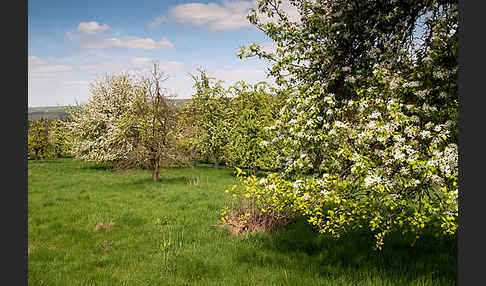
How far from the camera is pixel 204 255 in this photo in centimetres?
809

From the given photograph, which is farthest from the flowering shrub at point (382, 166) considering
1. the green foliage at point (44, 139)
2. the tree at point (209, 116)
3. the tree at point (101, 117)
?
the green foliage at point (44, 139)

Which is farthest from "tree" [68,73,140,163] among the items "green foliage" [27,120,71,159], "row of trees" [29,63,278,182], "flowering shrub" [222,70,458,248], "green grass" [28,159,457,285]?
"flowering shrub" [222,70,458,248]

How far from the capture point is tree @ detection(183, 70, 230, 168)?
33.2 metres

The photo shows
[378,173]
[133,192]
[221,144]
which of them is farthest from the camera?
[221,144]

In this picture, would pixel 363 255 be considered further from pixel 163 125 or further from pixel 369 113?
pixel 163 125

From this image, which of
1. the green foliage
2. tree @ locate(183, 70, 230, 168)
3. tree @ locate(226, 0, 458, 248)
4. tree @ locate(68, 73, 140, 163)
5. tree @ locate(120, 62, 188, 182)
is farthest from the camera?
the green foliage

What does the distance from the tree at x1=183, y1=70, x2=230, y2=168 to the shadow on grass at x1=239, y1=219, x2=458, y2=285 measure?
77.9 ft

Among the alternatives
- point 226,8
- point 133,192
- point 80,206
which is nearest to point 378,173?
point 226,8

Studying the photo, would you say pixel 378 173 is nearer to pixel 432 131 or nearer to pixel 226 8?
pixel 432 131

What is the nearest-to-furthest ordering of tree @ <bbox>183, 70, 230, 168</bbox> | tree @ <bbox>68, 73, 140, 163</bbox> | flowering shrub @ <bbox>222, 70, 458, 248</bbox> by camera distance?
flowering shrub @ <bbox>222, 70, 458, 248</bbox>
tree @ <bbox>68, 73, 140, 163</bbox>
tree @ <bbox>183, 70, 230, 168</bbox>

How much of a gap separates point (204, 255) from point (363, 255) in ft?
14.5

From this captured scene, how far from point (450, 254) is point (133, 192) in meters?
16.7

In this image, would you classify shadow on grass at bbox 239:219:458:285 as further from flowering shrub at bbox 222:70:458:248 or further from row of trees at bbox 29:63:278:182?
row of trees at bbox 29:63:278:182

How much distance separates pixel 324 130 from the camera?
7.02 metres
